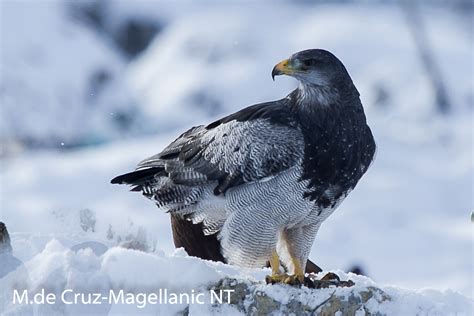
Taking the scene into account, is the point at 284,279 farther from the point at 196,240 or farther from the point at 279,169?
the point at 196,240

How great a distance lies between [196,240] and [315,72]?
4.69ft

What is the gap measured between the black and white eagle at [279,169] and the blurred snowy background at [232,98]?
6791 millimetres

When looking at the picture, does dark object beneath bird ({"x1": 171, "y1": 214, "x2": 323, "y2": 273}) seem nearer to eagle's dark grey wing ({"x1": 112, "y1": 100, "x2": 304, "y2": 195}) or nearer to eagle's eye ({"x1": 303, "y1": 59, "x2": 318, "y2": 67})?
eagle's dark grey wing ({"x1": 112, "y1": 100, "x2": 304, "y2": 195})

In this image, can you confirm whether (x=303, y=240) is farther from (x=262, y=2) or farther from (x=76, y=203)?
(x=262, y=2)

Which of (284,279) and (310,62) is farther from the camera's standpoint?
(310,62)

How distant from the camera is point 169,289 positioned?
699 cm

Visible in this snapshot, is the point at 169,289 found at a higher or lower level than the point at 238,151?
lower

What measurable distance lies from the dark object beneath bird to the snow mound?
92cm

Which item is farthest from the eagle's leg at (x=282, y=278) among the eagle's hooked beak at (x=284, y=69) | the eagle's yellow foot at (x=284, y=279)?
the eagle's hooked beak at (x=284, y=69)

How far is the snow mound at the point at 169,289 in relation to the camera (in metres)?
6.86

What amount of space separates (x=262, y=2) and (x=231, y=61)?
5.08 metres

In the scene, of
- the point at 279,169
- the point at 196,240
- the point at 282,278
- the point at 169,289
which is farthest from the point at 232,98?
the point at 169,289

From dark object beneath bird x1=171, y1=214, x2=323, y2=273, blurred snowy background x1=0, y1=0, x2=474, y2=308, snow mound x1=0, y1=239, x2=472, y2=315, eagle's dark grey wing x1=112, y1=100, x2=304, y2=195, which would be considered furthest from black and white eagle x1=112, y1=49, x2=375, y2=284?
blurred snowy background x1=0, y1=0, x2=474, y2=308

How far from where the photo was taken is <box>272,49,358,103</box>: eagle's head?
808 cm
